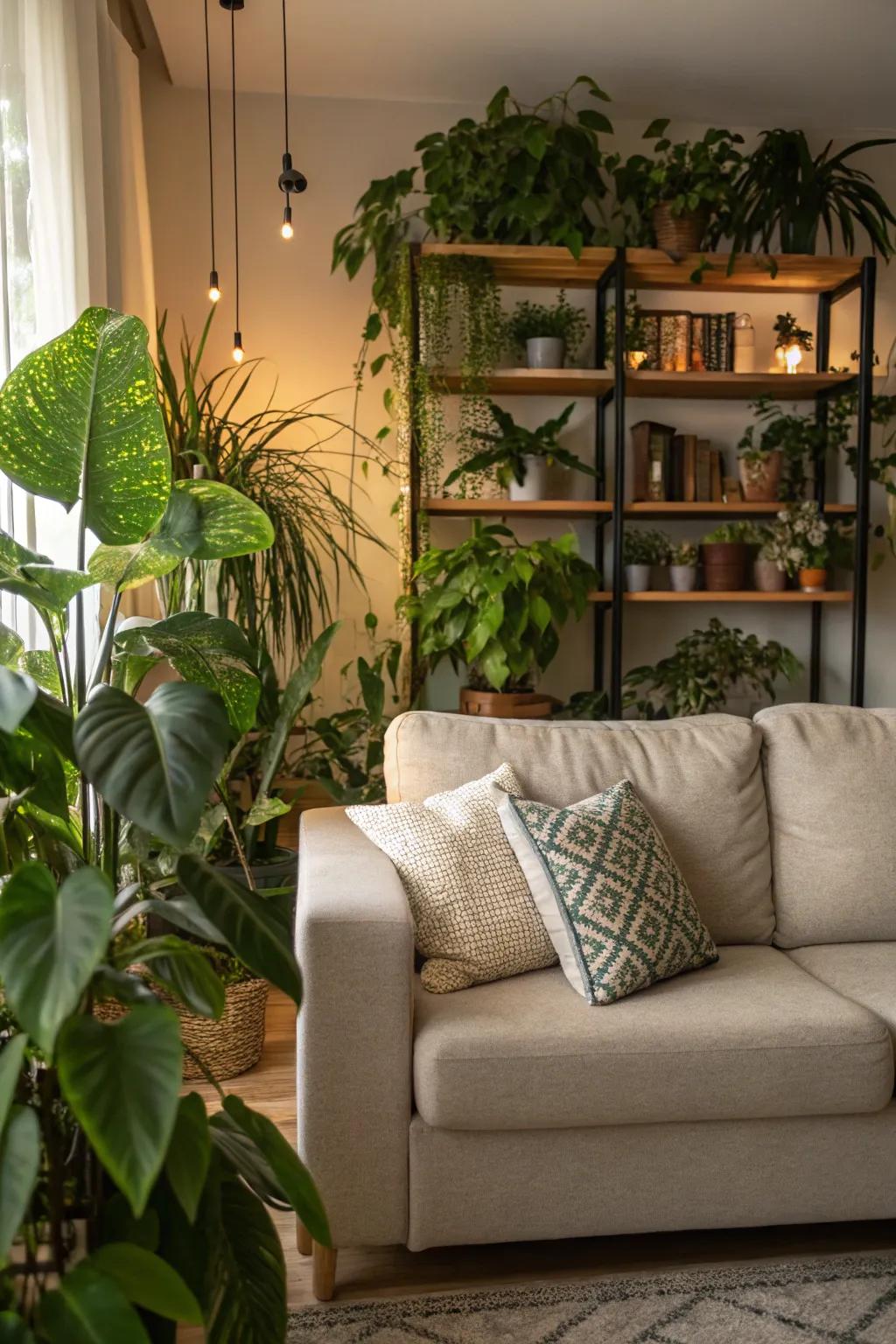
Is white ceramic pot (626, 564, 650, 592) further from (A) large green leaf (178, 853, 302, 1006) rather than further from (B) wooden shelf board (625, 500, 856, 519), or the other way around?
(A) large green leaf (178, 853, 302, 1006)

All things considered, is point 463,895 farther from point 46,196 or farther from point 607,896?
point 46,196

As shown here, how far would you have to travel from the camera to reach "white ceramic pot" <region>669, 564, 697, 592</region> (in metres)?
3.93

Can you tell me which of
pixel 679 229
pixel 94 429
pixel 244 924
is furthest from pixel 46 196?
pixel 679 229

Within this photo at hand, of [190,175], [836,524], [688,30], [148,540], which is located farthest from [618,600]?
[148,540]

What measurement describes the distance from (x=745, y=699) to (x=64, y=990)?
3.37 metres

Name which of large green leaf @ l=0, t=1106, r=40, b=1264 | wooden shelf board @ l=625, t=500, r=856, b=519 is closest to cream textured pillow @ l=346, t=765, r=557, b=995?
large green leaf @ l=0, t=1106, r=40, b=1264

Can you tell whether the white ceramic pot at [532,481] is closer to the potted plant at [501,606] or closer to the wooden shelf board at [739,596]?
the potted plant at [501,606]

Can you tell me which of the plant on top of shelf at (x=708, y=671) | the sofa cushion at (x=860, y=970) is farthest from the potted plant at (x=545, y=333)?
the sofa cushion at (x=860, y=970)

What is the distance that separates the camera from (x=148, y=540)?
1.51m

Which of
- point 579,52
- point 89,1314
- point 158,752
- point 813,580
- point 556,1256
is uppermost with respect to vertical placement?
point 579,52

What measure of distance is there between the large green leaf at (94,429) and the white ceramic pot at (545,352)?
99.4 inches

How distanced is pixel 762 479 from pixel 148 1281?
11.3ft

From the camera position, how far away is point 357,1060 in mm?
1768

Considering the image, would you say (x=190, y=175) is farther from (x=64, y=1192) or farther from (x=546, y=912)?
(x=64, y=1192)
